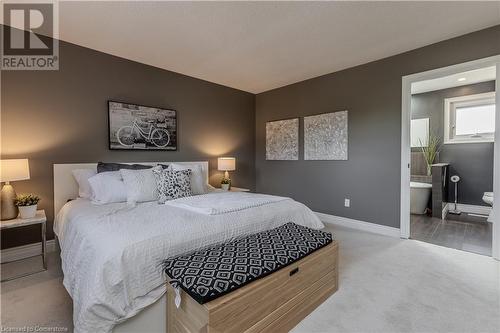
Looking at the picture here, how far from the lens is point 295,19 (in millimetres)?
2352

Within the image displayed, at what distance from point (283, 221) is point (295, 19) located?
6.50ft

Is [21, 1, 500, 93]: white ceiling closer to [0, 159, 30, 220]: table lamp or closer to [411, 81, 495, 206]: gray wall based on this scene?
[0, 159, 30, 220]: table lamp

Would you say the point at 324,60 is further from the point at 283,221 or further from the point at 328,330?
the point at 328,330

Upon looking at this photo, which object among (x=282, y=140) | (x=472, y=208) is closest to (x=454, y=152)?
(x=472, y=208)

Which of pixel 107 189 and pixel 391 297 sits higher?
pixel 107 189

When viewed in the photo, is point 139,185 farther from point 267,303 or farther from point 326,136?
point 326,136

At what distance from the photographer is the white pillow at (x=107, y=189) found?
7.98 feet

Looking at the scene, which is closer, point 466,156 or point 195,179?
point 195,179

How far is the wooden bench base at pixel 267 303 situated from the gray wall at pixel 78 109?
2400mm

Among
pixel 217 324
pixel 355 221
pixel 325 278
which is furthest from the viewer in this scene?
pixel 355 221

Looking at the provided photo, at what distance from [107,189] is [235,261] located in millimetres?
1781

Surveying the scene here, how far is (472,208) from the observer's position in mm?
4309

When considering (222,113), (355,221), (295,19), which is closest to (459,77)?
(355,221)

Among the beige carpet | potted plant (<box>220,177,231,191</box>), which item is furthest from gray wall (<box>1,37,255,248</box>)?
the beige carpet
